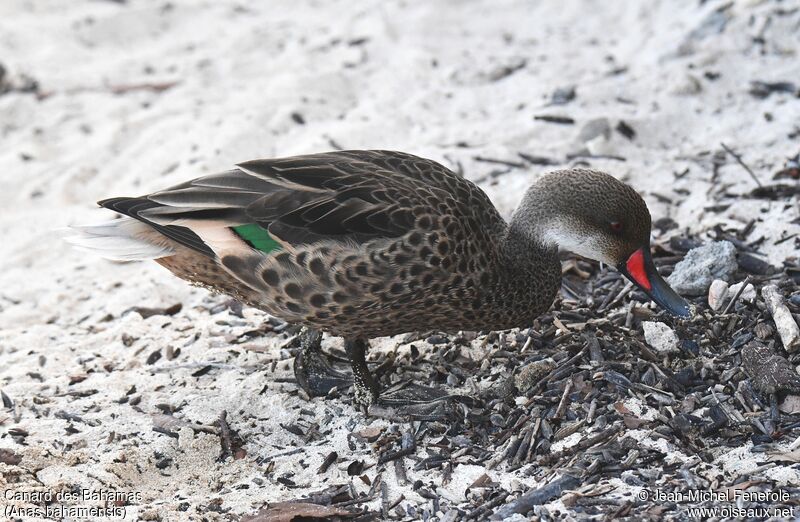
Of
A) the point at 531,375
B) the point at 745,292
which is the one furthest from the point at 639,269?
the point at 531,375

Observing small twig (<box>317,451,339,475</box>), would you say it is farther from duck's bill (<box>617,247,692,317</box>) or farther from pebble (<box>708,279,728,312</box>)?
pebble (<box>708,279,728,312</box>)

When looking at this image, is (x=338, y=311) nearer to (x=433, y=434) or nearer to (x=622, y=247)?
(x=433, y=434)

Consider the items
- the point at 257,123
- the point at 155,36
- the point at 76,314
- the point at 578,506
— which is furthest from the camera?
the point at 155,36

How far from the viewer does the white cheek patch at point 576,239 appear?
404 centimetres

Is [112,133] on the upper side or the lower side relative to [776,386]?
upper

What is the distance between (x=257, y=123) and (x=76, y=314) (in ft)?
6.70

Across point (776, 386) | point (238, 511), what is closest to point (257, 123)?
point (238, 511)

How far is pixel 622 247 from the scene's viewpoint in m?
4.00

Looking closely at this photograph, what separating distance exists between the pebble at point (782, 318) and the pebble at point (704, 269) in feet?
0.77

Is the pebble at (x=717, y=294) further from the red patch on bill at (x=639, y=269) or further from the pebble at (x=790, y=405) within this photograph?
the pebble at (x=790, y=405)

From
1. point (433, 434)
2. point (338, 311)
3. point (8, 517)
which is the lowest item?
point (433, 434)

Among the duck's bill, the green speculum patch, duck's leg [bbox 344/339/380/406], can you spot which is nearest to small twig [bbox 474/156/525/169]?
the duck's bill

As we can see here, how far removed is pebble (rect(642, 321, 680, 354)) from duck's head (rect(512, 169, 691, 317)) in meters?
0.13

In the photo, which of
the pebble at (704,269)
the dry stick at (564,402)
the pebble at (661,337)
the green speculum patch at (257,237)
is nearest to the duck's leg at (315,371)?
the green speculum patch at (257,237)
